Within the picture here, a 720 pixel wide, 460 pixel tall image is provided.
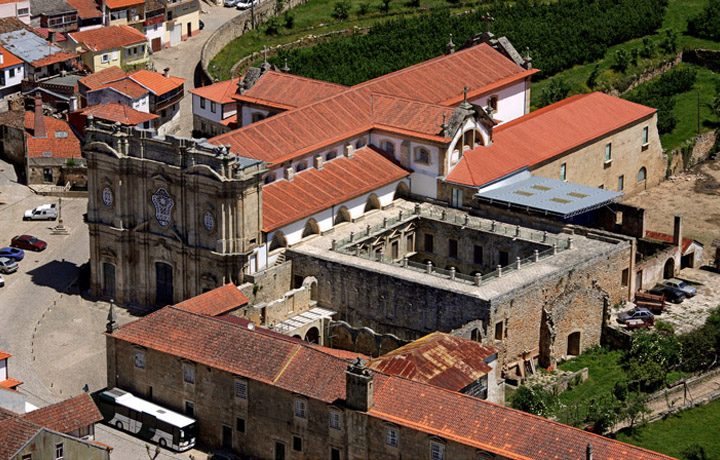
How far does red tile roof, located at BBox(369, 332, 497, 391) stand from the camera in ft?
331

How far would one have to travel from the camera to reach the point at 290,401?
10025 centimetres

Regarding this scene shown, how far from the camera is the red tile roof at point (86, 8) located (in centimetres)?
17775

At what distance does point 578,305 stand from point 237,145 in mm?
26117

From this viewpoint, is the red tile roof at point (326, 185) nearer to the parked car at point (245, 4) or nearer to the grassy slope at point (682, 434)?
the grassy slope at point (682, 434)

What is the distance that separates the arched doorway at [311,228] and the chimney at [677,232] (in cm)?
2696

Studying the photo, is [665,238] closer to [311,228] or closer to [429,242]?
[429,242]

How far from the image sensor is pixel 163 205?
121m

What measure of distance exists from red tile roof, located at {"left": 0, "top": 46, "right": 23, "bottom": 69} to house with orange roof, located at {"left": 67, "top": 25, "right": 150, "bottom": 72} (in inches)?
352

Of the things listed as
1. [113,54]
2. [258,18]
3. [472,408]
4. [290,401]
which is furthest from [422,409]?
[258,18]

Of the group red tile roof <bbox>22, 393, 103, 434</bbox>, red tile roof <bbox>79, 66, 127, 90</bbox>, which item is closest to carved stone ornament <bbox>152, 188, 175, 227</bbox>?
red tile roof <bbox>22, 393, 103, 434</bbox>

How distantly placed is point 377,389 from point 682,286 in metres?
37.3

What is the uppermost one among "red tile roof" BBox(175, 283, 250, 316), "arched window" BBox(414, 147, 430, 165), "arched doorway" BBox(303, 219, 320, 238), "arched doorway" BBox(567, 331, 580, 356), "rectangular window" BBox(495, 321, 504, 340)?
"arched window" BBox(414, 147, 430, 165)

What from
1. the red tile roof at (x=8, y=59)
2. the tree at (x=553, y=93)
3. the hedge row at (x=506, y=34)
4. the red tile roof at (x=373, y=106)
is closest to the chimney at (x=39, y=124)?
the red tile roof at (x=8, y=59)

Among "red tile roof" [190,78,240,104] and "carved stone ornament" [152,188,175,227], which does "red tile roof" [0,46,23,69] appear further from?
"carved stone ornament" [152,188,175,227]
